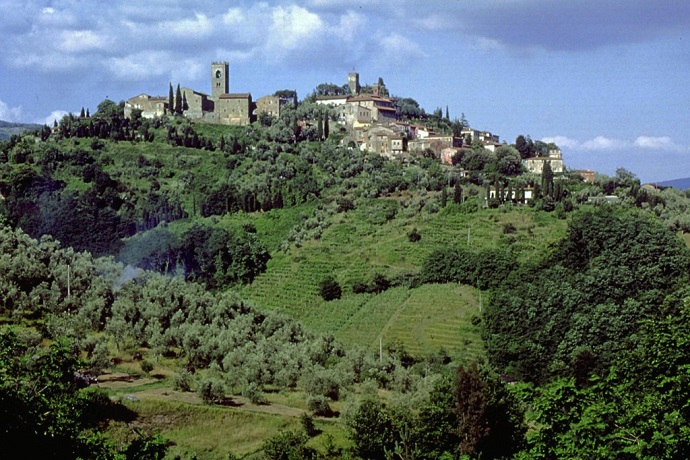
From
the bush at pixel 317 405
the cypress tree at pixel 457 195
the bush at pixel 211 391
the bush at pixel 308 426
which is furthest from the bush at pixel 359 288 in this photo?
the bush at pixel 308 426

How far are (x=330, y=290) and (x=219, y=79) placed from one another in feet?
204

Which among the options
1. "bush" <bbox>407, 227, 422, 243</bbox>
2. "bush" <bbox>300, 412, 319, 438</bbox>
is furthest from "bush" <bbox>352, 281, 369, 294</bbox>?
"bush" <bbox>300, 412, 319, 438</bbox>

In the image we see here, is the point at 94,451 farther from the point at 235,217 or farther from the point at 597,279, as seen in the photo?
the point at 235,217

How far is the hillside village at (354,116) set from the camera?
90812mm

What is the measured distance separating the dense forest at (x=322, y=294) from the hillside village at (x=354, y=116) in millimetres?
2890

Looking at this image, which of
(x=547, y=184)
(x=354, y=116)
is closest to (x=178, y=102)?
(x=354, y=116)

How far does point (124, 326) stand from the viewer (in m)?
30.2

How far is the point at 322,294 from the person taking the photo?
5578 centimetres

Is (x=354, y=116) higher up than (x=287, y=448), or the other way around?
(x=354, y=116)

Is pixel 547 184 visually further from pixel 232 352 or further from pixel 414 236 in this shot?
pixel 232 352

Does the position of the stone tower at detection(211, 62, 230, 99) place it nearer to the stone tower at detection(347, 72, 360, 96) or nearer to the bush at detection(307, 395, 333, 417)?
the stone tower at detection(347, 72, 360, 96)

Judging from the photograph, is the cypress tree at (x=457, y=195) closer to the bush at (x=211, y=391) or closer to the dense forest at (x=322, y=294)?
the dense forest at (x=322, y=294)

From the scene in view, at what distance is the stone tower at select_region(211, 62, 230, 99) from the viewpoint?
111500 millimetres

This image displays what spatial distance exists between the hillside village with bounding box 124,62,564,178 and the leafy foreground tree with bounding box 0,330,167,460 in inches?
2914
